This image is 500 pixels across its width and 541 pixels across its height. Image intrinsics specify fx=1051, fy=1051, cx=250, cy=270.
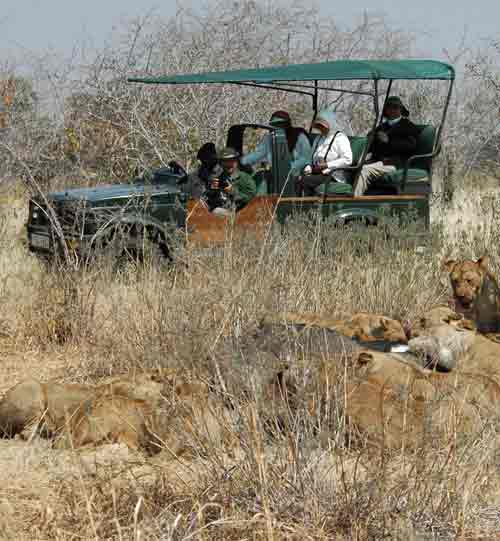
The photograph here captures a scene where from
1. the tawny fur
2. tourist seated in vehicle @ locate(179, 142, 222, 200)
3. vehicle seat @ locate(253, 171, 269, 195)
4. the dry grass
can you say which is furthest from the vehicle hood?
the tawny fur

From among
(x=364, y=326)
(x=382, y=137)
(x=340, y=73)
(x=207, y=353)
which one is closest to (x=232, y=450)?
(x=207, y=353)

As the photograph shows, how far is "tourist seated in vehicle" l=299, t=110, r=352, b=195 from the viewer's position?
954 centimetres

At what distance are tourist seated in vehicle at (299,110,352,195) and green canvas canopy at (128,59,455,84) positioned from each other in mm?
623

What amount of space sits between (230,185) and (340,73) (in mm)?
1388

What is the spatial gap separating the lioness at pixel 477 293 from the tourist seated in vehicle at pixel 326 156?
277cm

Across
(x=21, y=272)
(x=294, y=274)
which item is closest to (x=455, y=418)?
(x=294, y=274)

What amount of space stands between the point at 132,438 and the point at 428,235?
11.8ft

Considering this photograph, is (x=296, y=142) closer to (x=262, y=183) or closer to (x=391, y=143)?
(x=391, y=143)

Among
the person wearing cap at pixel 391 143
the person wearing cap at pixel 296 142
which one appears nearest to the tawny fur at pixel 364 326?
the person wearing cap at pixel 296 142

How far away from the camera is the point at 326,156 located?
10000mm

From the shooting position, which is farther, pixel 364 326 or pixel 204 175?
pixel 204 175

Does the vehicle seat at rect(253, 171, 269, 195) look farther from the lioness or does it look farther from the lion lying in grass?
the lion lying in grass

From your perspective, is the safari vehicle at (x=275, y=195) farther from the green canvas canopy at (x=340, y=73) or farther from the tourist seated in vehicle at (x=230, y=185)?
the tourist seated in vehicle at (x=230, y=185)

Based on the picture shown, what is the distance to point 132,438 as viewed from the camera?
489 cm
